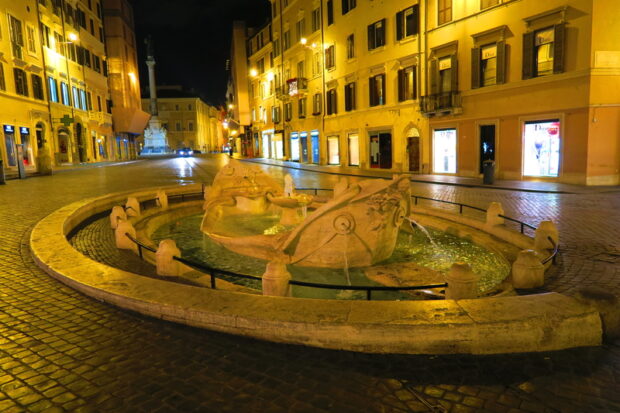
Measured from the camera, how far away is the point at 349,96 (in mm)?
31781

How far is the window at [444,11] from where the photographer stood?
2262cm

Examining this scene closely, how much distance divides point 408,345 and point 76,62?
147 ft

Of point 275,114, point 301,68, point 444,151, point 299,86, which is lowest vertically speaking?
point 444,151

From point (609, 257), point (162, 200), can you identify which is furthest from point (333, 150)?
point (609, 257)

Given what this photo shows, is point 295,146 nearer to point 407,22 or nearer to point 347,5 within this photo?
point 347,5

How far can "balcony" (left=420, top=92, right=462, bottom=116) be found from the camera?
22672 millimetres

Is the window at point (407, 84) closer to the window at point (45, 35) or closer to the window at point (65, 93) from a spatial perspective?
the window at point (45, 35)

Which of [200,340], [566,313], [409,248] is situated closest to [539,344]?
[566,313]

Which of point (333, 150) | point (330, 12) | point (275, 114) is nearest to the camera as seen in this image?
point (330, 12)

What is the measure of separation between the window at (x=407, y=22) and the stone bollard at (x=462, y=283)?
2262 centimetres

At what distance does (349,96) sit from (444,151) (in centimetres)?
1003

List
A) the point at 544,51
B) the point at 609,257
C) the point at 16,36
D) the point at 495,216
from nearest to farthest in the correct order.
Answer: the point at 609,257, the point at 495,216, the point at 544,51, the point at 16,36

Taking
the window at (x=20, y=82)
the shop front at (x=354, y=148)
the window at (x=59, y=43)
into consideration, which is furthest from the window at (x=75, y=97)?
the shop front at (x=354, y=148)

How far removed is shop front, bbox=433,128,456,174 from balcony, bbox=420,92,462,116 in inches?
43.1
